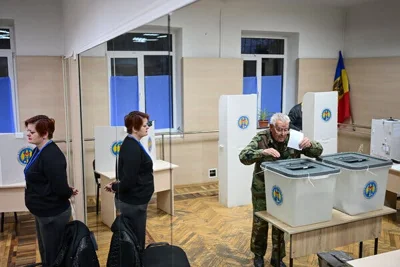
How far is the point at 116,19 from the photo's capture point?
6.71ft

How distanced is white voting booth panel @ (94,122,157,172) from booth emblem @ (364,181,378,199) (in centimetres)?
116

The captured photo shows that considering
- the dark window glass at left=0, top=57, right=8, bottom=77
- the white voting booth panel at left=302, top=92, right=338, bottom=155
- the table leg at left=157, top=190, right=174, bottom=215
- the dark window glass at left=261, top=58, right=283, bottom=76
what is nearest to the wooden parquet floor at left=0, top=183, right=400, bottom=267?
the table leg at left=157, top=190, right=174, bottom=215

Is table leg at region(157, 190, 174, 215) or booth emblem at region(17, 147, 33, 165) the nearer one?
table leg at region(157, 190, 174, 215)

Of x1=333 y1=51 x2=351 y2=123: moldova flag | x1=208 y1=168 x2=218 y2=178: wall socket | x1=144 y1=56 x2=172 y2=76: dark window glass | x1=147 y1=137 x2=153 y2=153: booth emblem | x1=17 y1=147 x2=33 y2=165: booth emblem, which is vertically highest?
x1=144 y1=56 x2=172 y2=76: dark window glass

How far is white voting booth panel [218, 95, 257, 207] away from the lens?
3602 mm

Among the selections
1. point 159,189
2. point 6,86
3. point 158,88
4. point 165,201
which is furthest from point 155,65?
point 6,86

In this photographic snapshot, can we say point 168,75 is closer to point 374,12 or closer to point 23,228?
→ point 374,12

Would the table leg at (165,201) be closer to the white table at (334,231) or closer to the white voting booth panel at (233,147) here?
the white table at (334,231)

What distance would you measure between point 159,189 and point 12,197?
78.8 inches

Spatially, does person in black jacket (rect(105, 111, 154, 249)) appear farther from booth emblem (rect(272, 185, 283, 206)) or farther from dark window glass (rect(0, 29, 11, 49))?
dark window glass (rect(0, 29, 11, 49))

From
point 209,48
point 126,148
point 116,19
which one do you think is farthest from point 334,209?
point 116,19

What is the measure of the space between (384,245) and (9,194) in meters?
3.06

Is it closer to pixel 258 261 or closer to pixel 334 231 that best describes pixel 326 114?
pixel 334 231

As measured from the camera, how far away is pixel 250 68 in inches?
99.0
